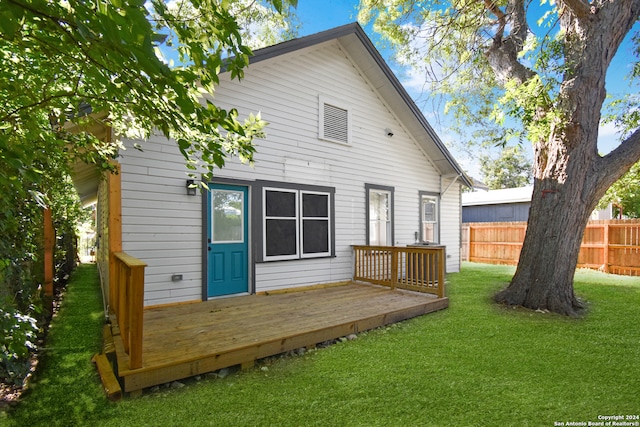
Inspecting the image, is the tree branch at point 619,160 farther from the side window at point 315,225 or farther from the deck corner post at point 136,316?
the deck corner post at point 136,316

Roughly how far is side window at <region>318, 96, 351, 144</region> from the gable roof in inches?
46.3

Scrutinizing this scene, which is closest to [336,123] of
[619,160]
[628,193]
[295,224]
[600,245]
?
[295,224]

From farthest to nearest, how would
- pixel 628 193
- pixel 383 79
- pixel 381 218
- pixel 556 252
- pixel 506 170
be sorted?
pixel 506 170 < pixel 628 193 < pixel 381 218 < pixel 383 79 < pixel 556 252

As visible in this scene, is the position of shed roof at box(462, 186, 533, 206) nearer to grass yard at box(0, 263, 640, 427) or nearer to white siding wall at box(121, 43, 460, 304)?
white siding wall at box(121, 43, 460, 304)

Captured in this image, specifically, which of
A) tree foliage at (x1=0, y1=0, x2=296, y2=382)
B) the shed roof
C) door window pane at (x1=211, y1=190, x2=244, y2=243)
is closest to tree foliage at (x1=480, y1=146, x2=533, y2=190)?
the shed roof

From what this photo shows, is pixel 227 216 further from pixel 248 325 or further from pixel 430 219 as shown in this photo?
pixel 430 219

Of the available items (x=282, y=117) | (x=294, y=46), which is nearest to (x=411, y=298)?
(x=282, y=117)

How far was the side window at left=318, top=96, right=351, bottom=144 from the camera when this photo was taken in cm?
694

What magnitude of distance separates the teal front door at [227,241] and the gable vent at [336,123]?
7.93 ft

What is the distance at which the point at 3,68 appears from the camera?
207 centimetres

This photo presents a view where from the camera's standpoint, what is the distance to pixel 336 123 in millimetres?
7254

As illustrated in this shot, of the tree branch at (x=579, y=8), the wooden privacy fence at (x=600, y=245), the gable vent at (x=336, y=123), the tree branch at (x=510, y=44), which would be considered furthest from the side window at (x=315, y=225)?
the wooden privacy fence at (x=600, y=245)

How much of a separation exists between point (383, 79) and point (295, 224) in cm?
414

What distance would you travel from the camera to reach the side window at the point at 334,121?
694 centimetres
